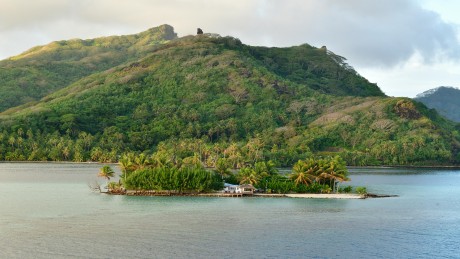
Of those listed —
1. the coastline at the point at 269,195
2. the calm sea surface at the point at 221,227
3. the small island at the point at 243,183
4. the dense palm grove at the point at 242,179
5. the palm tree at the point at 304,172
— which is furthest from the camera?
the palm tree at the point at 304,172

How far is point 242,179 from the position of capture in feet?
465

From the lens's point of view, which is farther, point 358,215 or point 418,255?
point 358,215

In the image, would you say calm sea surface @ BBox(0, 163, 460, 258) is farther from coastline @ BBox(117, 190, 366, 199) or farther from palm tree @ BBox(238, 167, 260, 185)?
palm tree @ BBox(238, 167, 260, 185)

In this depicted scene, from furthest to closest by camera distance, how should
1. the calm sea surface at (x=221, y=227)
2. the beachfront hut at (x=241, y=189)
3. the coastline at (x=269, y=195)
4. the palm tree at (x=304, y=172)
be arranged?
the palm tree at (x=304, y=172)
the beachfront hut at (x=241, y=189)
the coastline at (x=269, y=195)
the calm sea surface at (x=221, y=227)

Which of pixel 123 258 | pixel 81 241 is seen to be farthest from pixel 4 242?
pixel 123 258

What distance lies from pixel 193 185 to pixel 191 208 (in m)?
18.1

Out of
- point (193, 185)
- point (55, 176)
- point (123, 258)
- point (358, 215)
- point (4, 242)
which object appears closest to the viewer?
point (123, 258)

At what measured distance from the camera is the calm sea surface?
79.3m

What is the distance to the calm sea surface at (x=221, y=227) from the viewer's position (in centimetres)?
7931

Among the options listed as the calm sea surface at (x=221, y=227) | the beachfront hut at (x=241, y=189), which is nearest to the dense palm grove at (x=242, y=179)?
the beachfront hut at (x=241, y=189)

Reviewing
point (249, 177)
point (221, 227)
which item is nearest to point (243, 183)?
point (249, 177)

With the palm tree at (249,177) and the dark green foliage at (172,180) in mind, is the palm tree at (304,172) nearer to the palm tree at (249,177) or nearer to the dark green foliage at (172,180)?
the palm tree at (249,177)

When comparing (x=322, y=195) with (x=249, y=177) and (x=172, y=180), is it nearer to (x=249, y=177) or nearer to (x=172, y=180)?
(x=249, y=177)

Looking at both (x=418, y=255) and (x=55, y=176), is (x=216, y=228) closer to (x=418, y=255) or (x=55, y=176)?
(x=418, y=255)
